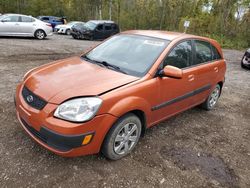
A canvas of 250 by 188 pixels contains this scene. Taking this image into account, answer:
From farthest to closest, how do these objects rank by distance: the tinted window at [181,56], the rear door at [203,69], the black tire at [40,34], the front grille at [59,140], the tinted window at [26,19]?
the black tire at [40,34] → the tinted window at [26,19] → the rear door at [203,69] → the tinted window at [181,56] → the front grille at [59,140]

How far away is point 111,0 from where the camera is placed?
99.9 feet

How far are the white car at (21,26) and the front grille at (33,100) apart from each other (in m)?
11.9

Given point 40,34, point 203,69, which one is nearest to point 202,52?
point 203,69

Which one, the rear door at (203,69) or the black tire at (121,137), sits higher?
the rear door at (203,69)

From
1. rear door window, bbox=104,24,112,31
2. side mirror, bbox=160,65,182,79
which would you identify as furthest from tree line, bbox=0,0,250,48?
side mirror, bbox=160,65,182,79

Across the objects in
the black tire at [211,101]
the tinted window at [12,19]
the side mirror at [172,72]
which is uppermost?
the tinted window at [12,19]

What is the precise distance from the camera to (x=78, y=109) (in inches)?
104

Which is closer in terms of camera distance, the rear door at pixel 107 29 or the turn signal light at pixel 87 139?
the turn signal light at pixel 87 139

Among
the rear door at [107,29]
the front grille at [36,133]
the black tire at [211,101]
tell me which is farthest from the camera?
the rear door at [107,29]

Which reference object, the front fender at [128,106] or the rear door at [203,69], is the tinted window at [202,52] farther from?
the front fender at [128,106]

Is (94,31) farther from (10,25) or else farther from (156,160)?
(156,160)

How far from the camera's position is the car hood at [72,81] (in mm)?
2762

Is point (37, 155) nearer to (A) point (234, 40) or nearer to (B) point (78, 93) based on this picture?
(B) point (78, 93)

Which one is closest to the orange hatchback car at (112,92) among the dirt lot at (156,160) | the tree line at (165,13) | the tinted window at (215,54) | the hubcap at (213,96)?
the dirt lot at (156,160)
